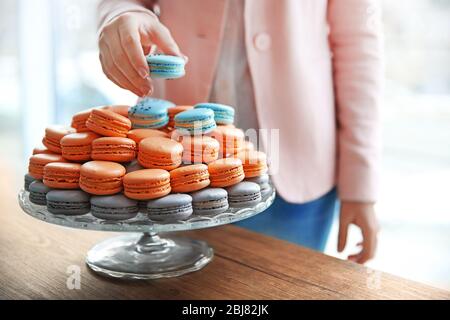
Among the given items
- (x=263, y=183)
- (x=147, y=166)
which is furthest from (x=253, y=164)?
(x=147, y=166)

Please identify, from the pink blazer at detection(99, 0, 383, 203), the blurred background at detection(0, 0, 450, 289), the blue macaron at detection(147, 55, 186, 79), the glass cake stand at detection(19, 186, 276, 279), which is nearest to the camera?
the glass cake stand at detection(19, 186, 276, 279)

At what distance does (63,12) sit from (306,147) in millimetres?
1745

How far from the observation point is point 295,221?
0.92 metres

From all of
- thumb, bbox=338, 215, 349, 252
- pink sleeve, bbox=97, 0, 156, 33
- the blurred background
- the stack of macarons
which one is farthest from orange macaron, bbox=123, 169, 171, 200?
the blurred background

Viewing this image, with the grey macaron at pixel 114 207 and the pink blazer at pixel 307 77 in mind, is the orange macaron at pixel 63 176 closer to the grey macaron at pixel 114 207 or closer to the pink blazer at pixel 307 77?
the grey macaron at pixel 114 207

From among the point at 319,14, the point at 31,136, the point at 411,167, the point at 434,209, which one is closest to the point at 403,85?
the point at 411,167

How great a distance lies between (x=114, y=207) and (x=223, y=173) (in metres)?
0.13

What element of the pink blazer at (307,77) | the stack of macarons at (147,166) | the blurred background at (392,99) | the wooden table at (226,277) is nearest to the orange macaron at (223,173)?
the stack of macarons at (147,166)

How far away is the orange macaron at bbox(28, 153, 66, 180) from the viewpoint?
664 millimetres

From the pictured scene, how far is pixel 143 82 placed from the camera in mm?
683

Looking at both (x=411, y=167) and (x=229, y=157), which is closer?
(x=229, y=157)

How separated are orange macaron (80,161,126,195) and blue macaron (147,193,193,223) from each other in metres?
0.05

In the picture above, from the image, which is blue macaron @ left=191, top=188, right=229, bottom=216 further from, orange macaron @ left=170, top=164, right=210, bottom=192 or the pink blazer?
the pink blazer

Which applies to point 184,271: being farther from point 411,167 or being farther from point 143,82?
point 411,167
